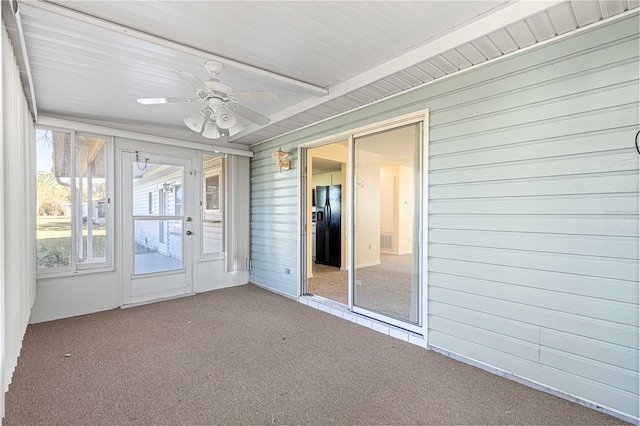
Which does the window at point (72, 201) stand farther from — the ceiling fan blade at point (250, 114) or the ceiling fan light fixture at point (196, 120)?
the ceiling fan blade at point (250, 114)

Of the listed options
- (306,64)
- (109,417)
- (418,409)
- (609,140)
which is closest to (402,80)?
(306,64)

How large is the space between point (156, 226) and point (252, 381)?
3.22 m

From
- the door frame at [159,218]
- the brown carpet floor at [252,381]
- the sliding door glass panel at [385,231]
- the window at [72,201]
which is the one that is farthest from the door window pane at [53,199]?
the sliding door glass panel at [385,231]

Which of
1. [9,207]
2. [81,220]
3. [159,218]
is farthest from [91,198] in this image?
[9,207]

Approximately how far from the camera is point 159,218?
472cm

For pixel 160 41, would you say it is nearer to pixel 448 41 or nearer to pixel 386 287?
pixel 448 41

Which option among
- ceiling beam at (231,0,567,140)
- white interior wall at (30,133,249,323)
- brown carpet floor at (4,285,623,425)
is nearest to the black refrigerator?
white interior wall at (30,133,249,323)

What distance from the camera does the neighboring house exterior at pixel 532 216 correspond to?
195 cm

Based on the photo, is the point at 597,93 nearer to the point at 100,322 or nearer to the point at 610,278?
the point at 610,278

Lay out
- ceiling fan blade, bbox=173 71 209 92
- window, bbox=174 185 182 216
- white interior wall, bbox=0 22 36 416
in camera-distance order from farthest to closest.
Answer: window, bbox=174 185 182 216 < ceiling fan blade, bbox=173 71 209 92 < white interior wall, bbox=0 22 36 416

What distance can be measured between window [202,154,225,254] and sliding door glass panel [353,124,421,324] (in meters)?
2.65

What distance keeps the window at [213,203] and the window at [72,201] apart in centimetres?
136

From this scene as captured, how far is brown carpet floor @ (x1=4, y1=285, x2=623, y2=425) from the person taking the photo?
2021mm

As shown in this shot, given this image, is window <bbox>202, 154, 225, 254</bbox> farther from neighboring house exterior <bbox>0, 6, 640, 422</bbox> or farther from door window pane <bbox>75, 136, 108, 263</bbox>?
neighboring house exterior <bbox>0, 6, 640, 422</bbox>
